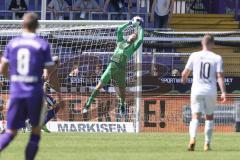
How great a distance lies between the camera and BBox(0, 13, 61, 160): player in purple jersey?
40.4 feet

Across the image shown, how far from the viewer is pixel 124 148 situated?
16.9m

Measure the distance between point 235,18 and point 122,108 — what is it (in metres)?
16.8

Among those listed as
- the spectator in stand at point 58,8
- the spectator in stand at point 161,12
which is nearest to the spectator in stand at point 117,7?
the spectator in stand at point 161,12

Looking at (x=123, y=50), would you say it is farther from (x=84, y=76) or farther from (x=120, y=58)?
(x=84, y=76)

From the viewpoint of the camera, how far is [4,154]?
50.4 ft

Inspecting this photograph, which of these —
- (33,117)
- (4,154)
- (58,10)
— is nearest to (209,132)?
(4,154)

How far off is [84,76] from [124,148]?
9.60 metres

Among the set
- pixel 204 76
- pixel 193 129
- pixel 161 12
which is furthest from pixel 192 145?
pixel 161 12

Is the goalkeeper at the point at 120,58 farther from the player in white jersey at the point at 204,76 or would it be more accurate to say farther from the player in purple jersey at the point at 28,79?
the player in purple jersey at the point at 28,79

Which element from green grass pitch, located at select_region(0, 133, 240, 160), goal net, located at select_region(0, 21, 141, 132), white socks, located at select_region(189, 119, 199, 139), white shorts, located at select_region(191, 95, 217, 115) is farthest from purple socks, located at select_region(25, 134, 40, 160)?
goal net, located at select_region(0, 21, 141, 132)

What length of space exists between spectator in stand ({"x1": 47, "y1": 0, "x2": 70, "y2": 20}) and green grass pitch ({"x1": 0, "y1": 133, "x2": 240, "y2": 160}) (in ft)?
55.4

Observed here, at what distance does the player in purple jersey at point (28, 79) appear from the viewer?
40.4ft

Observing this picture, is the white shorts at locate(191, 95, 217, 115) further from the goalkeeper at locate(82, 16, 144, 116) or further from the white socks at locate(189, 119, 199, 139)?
the goalkeeper at locate(82, 16, 144, 116)

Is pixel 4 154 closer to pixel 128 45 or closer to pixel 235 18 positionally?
pixel 128 45
